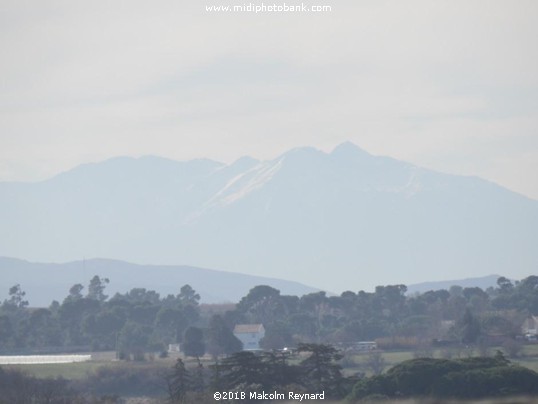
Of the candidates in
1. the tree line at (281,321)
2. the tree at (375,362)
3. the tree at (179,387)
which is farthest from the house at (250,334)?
the tree at (179,387)

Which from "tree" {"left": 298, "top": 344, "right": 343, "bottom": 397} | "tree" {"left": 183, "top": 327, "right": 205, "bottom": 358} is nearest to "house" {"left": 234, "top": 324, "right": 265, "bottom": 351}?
"tree" {"left": 183, "top": 327, "right": 205, "bottom": 358}

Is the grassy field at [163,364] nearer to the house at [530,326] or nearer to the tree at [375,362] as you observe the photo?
the tree at [375,362]

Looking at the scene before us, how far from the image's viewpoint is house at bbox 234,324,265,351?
208ft

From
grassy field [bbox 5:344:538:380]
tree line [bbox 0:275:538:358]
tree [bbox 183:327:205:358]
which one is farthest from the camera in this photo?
tree line [bbox 0:275:538:358]

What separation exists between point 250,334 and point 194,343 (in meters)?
10.0

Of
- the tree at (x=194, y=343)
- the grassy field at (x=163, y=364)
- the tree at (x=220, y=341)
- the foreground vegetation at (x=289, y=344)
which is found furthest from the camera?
the tree at (x=194, y=343)

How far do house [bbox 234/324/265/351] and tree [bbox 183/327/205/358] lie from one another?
2503 millimetres

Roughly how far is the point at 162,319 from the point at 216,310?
41.4 feet

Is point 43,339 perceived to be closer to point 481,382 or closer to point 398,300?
point 398,300

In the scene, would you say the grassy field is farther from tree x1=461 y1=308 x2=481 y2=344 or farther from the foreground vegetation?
tree x1=461 y1=308 x2=481 y2=344

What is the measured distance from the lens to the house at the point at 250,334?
208ft

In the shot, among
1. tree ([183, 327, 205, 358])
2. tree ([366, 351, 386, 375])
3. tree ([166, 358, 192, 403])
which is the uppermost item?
tree ([183, 327, 205, 358])

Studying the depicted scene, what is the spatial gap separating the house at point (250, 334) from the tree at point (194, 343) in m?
2.50

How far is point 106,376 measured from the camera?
47.0m
